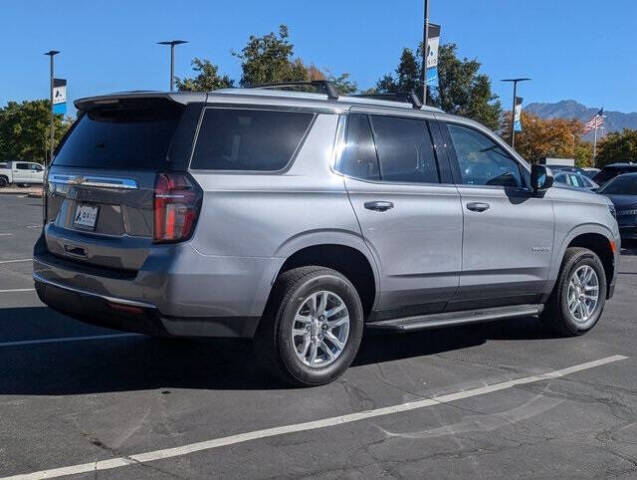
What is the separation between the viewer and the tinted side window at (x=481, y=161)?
21.6ft

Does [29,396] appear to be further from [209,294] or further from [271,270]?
[271,270]

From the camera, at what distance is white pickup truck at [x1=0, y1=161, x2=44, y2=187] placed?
156 ft

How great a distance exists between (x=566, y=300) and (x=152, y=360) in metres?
3.74

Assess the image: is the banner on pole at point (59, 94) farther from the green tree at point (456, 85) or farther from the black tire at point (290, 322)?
the black tire at point (290, 322)

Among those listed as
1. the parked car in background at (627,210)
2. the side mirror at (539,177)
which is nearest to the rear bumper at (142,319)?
the side mirror at (539,177)

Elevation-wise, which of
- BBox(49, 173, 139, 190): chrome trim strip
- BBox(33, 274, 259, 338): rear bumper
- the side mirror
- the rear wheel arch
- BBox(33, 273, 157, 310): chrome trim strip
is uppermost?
the side mirror

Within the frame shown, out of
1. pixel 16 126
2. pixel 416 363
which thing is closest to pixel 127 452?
pixel 416 363

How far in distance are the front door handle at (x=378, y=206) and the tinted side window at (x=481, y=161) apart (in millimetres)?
969

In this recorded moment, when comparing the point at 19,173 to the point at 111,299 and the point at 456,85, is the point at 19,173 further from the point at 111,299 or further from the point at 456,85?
the point at 111,299

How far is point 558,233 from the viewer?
23.5ft

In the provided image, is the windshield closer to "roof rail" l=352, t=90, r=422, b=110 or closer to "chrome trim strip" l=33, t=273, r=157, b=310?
"roof rail" l=352, t=90, r=422, b=110

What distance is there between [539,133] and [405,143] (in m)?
65.0

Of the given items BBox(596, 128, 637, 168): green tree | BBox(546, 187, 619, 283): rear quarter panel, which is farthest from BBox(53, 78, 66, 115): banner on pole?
BBox(596, 128, 637, 168): green tree

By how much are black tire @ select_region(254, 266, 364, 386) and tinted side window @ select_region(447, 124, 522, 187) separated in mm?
1630
